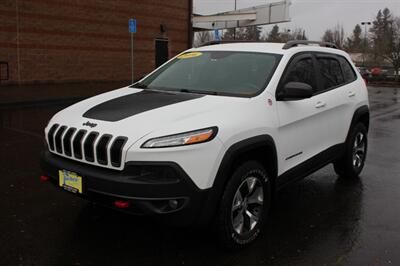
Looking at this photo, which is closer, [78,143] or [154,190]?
[154,190]

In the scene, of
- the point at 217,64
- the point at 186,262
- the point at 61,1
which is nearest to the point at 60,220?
the point at 186,262

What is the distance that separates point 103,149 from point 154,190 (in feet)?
1.63

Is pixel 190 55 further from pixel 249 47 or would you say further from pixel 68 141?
pixel 68 141

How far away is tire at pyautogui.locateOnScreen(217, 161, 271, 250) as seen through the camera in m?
3.51

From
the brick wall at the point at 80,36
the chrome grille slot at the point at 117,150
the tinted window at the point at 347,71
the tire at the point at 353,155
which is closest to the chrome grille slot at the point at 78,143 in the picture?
the chrome grille slot at the point at 117,150

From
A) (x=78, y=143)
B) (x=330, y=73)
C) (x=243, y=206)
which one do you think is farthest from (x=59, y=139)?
(x=330, y=73)

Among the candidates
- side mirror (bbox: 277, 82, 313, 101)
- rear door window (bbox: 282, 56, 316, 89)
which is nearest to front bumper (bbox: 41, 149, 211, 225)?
side mirror (bbox: 277, 82, 313, 101)

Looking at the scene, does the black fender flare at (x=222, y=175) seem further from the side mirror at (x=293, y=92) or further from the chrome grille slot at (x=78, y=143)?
the chrome grille slot at (x=78, y=143)

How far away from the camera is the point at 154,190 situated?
3.19 metres

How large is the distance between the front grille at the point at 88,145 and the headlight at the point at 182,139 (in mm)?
213

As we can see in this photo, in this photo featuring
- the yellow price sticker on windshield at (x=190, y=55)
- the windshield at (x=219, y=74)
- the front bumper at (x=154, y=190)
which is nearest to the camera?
the front bumper at (x=154, y=190)

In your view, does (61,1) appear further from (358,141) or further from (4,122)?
(358,141)

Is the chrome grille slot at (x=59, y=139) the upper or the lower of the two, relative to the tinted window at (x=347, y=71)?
lower

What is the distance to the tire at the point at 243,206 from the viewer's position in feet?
11.5
